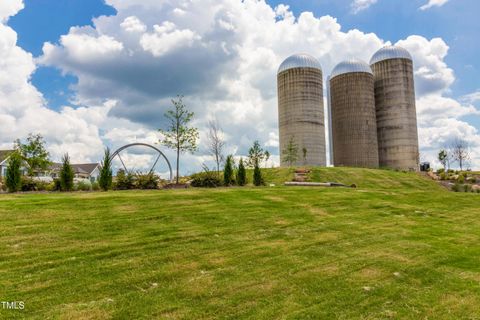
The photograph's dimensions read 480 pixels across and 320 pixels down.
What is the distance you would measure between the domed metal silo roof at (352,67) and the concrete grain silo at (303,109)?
16.3 ft

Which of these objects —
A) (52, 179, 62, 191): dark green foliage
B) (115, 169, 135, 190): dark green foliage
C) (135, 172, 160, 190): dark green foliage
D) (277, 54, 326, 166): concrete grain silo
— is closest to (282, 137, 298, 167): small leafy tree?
(277, 54, 326, 166): concrete grain silo

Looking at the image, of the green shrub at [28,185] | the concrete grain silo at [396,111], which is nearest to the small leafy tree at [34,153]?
the green shrub at [28,185]

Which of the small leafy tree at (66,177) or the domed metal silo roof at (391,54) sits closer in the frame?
the small leafy tree at (66,177)

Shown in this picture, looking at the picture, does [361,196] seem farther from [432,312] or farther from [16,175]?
[16,175]

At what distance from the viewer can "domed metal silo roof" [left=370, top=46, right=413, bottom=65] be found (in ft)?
197

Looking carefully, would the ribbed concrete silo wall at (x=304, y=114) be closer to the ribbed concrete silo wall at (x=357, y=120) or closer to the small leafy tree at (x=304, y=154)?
the small leafy tree at (x=304, y=154)

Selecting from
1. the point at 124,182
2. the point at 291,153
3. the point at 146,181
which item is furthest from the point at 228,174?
the point at 291,153

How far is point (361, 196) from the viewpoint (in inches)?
591

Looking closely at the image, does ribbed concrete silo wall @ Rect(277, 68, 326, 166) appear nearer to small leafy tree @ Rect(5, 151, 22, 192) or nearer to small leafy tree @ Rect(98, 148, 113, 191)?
small leafy tree @ Rect(98, 148, 113, 191)

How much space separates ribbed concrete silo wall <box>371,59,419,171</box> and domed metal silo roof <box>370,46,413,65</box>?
76cm

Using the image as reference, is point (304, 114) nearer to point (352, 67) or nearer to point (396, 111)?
point (352, 67)

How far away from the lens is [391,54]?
60.5 metres

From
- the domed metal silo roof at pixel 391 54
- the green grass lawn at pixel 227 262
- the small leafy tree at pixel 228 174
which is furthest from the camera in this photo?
the domed metal silo roof at pixel 391 54

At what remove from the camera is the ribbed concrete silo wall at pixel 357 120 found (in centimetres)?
5759
